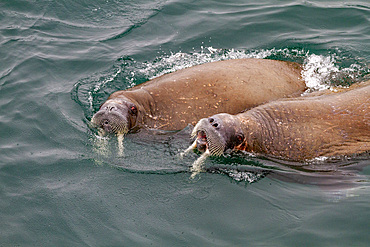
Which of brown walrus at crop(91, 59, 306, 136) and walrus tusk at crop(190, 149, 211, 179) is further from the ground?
brown walrus at crop(91, 59, 306, 136)

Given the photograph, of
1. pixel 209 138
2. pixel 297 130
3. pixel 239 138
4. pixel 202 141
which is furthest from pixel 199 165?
pixel 297 130

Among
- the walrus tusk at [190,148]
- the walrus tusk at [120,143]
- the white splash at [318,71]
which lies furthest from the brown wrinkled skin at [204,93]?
the walrus tusk at [190,148]

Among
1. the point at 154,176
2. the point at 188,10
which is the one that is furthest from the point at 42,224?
the point at 188,10

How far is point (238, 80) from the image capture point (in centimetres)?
834

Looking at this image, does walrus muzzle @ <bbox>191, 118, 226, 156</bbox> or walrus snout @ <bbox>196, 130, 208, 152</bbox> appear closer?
walrus muzzle @ <bbox>191, 118, 226, 156</bbox>

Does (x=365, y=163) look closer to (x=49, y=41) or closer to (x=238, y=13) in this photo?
→ (x=238, y=13)

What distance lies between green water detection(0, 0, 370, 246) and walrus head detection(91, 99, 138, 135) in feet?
0.73

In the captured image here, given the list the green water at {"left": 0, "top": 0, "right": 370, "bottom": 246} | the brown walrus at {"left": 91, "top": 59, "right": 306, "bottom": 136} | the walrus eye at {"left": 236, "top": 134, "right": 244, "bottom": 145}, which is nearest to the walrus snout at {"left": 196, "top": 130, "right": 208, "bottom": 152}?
the green water at {"left": 0, "top": 0, "right": 370, "bottom": 246}

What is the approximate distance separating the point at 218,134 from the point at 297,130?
1380 millimetres

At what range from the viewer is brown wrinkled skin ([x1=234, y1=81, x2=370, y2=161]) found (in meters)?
7.10

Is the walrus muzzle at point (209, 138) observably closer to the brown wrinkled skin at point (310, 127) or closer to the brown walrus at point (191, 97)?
the brown wrinkled skin at point (310, 127)

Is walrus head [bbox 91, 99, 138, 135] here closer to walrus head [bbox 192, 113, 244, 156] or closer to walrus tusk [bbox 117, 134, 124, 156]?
walrus tusk [bbox 117, 134, 124, 156]

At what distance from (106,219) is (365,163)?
431cm

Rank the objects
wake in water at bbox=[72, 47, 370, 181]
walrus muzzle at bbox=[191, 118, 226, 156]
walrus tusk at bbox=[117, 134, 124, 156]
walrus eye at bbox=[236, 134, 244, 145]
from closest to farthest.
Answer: walrus muzzle at bbox=[191, 118, 226, 156] < walrus eye at bbox=[236, 134, 244, 145] < walrus tusk at bbox=[117, 134, 124, 156] < wake in water at bbox=[72, 47, 370, 181]
